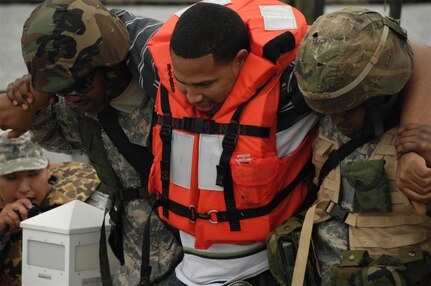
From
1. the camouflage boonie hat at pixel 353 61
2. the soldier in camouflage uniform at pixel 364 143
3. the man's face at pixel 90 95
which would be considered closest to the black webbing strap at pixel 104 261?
the man's face at pixel 90 95

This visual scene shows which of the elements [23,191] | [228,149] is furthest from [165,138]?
[23,191]

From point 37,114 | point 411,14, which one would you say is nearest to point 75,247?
point 37,114

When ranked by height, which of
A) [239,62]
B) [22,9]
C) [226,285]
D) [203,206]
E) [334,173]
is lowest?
[22,9]

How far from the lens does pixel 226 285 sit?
4059 millimetres

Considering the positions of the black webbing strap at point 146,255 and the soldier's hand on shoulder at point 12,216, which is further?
the soldier's hand on shoulder at point 12,216

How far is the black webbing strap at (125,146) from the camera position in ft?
15.0

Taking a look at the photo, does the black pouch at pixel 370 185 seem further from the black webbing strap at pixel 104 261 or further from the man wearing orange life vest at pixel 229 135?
the black webbing strap at pixel 104 261

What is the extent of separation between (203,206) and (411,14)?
18114 mm

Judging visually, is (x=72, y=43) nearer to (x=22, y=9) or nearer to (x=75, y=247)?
(x=75, y=247)

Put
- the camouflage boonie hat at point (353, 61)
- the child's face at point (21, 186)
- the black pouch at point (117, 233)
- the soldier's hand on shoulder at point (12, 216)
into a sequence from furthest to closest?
the child's face at point (21, 186), the soldier's hand on shoulder at point (12, 216), the black pouch at point (117, 233), the camouflage boonie hat at point (353, 61)

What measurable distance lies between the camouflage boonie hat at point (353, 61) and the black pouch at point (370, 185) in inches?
9.6

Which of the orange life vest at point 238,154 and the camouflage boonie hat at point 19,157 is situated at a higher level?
the orange life vest at point 238,154

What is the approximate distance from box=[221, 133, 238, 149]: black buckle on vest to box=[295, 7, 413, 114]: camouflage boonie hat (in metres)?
0.41

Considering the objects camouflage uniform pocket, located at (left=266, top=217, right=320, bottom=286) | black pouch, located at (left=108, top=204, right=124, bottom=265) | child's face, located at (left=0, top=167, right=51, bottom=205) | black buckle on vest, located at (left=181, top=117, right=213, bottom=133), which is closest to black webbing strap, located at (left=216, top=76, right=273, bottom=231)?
black buckle on vest, located at (left=181, top=117, right=213, bottom=133)
